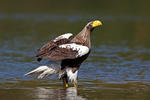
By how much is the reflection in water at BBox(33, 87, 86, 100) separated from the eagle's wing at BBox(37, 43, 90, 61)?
29.6 inches

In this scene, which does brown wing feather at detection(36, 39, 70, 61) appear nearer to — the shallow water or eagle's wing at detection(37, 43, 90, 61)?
eagle's wing at detection(37, 43, 90, 61)

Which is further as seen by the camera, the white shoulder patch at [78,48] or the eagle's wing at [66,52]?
the white shoulder patch at [78,48]

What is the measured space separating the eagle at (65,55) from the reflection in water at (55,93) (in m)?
0.41

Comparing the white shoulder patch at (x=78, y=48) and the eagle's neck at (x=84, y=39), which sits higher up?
the eagle's neck at (x=84, y=39)

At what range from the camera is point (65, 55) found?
11.6 meters

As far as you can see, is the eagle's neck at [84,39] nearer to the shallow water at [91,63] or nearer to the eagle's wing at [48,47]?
the eagle's wing at [48,47]

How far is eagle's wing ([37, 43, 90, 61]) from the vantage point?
11.6 meters

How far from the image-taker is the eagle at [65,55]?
1165cm

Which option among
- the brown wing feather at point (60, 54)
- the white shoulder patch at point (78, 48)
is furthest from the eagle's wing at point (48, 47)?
the white shoulder patch at point (78, 48)

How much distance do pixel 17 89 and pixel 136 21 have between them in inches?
892

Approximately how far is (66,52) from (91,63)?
450 cm

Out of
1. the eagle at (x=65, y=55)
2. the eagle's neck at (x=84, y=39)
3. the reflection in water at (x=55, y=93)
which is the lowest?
the reflection in water at (x=55, y=93)

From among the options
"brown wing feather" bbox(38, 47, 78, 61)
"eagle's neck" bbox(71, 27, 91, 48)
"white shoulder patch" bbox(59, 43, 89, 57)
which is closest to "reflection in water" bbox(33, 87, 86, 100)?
"brown wing feather" bbox(38, 47, 78, 61)

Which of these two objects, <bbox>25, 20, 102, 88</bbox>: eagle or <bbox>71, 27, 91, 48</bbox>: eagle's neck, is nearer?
<bbox>25, 20, 102, 88</bbox>: eagle
